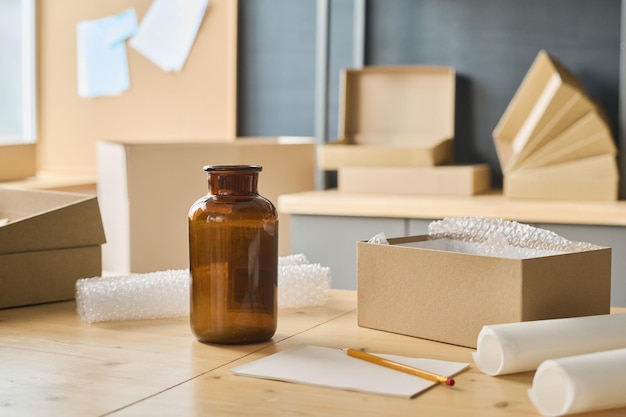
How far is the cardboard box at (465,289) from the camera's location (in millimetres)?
927

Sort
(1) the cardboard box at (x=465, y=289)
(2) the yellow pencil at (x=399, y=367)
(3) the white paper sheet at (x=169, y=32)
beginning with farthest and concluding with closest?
(3) the white paper sheet at (x=169, y=32) → (1) the cardboard box at (x=465, y=289) → (2) the yellow pencil at (x=399, y=367)

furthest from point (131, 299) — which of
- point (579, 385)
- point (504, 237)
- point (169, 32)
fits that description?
point (169, 32)

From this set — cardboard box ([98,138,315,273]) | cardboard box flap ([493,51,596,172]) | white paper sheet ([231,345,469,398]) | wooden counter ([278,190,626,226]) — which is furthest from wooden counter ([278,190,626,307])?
white paper sheet ([231,345,469,398])

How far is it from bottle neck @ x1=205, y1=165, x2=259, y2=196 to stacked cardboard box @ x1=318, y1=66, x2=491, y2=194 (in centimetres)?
156

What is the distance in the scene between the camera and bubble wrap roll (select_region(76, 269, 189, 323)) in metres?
1.09

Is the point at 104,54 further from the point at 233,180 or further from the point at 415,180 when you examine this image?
the point at 233,180

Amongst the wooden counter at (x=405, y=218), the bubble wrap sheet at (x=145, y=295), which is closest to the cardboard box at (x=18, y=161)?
the wooden counter at (x=405, y=218)

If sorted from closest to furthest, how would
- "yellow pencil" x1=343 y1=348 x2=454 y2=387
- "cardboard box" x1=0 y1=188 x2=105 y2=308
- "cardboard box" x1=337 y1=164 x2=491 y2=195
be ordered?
"yellow pencil" x1=343 y1=348 x2=454 y2=387
"cardboard box" x1=0 y1=188 x2=105 y2=308
"cardboard box" x1=337 y1=164 x2=491 y2=195

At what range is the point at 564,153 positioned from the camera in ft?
7.66

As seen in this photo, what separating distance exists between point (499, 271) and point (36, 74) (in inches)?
106

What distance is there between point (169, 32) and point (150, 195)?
993 mm

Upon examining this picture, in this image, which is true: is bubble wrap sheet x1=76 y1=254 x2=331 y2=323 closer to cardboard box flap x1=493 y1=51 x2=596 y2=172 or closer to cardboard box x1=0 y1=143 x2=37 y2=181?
cardboard box flap x1=493 y1=51 x2=596 y2=172

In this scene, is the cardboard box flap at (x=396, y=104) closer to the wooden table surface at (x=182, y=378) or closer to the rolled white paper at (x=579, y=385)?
the wooden table surface at (x=182, y=378)

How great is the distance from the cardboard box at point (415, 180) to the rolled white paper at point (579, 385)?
1715 mm
